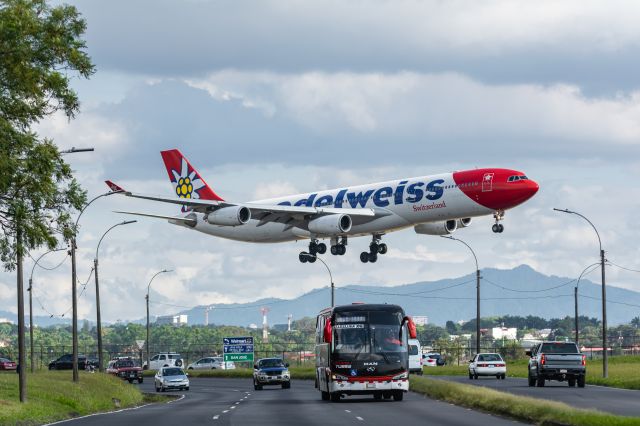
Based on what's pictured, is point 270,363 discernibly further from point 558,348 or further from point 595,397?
point 595,397

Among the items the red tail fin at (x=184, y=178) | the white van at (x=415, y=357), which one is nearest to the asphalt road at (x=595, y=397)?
the white van at (x=415, y=357)

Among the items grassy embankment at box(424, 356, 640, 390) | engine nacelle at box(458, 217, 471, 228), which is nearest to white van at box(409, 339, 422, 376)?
grassy embankment at box(424, 356, 640, 390)

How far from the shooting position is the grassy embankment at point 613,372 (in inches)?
2295

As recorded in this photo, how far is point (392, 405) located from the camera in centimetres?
4050

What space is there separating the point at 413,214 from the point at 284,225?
10273 millimetres

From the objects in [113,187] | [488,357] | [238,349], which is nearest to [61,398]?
[113,187]

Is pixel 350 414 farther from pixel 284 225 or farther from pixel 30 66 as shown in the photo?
pixel 284 225

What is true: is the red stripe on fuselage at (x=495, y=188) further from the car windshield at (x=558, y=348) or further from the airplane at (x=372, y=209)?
the car windshield at (x=558, y=348)

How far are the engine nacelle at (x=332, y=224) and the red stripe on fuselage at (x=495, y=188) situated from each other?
7176mm

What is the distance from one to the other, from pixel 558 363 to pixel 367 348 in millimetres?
16403

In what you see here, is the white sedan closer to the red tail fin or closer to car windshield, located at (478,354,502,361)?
car windshield, located at (478,354,502,361)

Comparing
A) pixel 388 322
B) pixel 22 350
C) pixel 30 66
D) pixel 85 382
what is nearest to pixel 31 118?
pixel 30 66

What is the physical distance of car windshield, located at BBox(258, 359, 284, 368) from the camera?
7006cm

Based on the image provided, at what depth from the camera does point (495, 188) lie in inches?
2388
